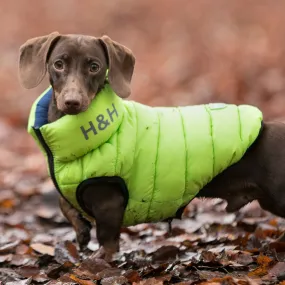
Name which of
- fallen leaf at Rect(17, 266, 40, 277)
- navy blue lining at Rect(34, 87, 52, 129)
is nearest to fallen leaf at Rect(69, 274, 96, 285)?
fallen leaf at Rect(17, 266, 40, 277)

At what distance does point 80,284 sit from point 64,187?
0.74 metres

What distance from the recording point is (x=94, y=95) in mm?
4758

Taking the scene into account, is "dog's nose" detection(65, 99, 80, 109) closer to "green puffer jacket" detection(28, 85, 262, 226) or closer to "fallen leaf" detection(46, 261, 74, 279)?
"green puffer jacket" detection(28, 85, 262, 226)

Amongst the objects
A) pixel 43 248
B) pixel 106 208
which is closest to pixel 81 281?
pixel 106 208

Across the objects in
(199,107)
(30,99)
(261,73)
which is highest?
Result: (199,107)

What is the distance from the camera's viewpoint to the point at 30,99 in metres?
13.3

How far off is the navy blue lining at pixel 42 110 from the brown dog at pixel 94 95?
52 millimetres

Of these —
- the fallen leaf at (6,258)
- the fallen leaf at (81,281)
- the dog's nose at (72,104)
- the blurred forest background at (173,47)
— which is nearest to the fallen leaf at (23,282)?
the fallen leaf at (81,281)

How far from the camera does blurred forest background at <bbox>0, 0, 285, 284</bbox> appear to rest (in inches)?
333

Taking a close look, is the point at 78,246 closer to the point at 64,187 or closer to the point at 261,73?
the point at 64,187

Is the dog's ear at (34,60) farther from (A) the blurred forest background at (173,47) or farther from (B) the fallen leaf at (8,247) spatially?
(A) the blurred forest background at (173,47)

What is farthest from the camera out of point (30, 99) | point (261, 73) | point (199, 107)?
point (30, 99)

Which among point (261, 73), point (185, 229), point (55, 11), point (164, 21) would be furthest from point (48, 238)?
point (55, 11)

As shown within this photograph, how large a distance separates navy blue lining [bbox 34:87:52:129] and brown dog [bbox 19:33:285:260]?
0.05 metres
